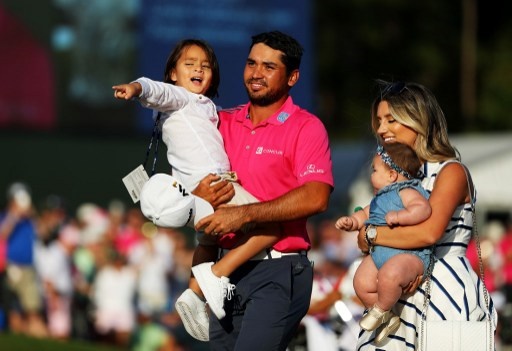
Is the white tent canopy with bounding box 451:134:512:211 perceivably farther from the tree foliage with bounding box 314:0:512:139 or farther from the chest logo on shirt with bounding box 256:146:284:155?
the tree foliage with bounding box 314:0:512:139

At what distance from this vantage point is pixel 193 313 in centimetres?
640

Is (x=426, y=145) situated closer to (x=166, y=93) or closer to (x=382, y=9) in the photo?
(x=166, y=93)

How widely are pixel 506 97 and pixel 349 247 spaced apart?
25.4m

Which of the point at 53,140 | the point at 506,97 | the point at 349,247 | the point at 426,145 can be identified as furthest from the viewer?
the point at 506,97

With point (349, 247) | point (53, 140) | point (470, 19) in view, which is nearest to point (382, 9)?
point (470, 19)

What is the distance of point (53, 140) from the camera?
73.9 ft

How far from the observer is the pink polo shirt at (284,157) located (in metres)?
6.11

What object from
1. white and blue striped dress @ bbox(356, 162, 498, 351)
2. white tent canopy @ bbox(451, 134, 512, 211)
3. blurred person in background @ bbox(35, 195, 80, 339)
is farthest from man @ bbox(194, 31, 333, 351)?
white tent canopy @ bbox(451, 134, 512, 211)

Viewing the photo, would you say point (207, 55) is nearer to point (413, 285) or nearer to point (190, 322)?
point (190, 322)

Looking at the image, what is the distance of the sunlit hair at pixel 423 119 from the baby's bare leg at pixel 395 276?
0.52 metres

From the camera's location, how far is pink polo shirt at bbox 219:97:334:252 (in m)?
6.11

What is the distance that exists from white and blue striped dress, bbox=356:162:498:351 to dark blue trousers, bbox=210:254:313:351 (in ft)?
1.47

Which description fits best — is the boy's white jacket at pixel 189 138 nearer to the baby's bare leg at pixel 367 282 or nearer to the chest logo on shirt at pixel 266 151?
the chest logo on shirt at pixel 266 151

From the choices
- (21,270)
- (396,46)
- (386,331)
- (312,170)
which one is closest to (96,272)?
(21,270)
